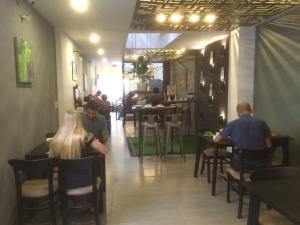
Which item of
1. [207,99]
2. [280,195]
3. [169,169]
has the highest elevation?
[207,99]

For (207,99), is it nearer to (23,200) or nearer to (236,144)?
(236,144)

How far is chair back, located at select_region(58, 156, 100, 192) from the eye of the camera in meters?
2.60

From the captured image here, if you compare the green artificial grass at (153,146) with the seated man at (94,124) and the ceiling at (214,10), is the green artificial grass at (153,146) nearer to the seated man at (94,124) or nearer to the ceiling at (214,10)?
the seated man at (94,124)

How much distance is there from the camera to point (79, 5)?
3598mm

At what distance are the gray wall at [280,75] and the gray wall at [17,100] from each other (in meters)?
3.73

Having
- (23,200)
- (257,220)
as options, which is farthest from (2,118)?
(257,220)

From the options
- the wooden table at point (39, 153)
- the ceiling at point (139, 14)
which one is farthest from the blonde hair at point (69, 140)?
the ceiling at point (139, 14)

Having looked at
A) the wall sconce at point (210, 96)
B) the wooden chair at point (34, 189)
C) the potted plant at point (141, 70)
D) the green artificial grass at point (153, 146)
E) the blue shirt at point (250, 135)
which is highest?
→ the potted plant at point (141, 70)

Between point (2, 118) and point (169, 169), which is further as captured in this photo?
point (169, 169)

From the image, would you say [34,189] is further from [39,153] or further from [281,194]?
[281,194]

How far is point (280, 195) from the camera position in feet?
6.05

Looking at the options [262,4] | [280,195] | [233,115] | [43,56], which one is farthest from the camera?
[233,115]

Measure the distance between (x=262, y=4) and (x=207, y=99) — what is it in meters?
3.90

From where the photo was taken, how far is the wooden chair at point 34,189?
8.23 feet
